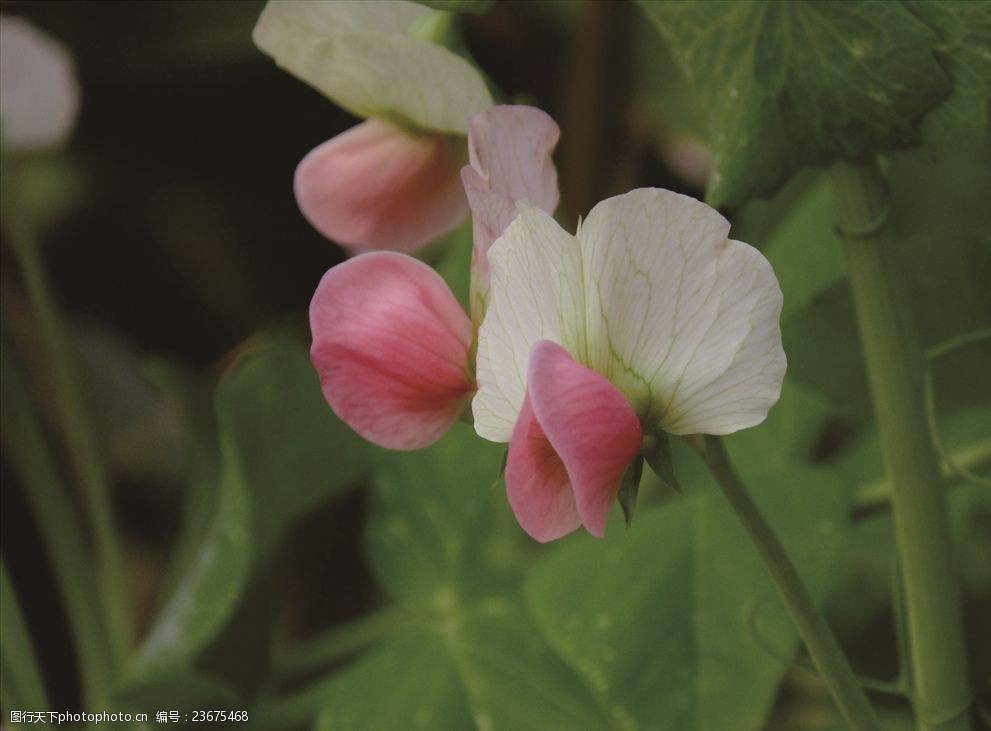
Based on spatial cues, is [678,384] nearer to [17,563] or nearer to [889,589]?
[889,589]

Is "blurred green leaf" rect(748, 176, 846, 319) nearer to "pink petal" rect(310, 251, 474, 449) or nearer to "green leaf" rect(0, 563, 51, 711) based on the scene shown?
"pink petal" rect(310, 251, 474, 449)

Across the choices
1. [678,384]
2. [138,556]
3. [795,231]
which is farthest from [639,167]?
[678,384]

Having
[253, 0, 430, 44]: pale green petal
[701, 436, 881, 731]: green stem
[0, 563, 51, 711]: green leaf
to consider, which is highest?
[253, 0, 430, 44]: pale green petal

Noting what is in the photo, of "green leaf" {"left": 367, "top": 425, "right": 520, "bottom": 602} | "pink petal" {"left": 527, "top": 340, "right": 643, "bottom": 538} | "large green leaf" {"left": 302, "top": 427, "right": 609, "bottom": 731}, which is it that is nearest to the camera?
"pink petal" {"left": 527, "top": 340, "right": 643, "bottom": 538}

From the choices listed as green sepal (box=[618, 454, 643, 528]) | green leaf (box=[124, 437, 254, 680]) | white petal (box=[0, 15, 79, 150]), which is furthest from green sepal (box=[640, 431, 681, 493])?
white petal (box=[0, 15, 79, 150])

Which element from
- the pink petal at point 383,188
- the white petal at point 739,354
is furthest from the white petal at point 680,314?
the pink petal at point 383,188

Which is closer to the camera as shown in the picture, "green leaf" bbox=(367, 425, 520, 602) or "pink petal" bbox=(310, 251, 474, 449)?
"pink petal" bbox=(310, 251, 474, 449)
